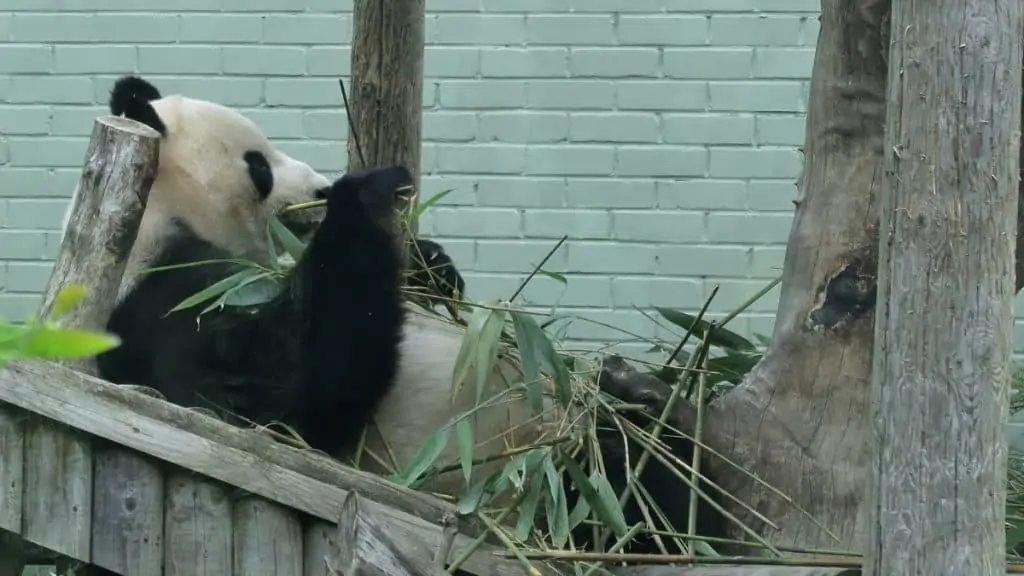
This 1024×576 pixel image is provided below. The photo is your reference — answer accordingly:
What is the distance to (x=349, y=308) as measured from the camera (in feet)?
6.68

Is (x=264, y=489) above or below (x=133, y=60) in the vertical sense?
below

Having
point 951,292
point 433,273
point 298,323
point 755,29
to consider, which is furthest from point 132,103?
point 755,29

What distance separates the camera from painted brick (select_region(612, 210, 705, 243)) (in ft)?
12.4

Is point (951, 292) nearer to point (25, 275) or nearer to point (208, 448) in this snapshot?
point (208, 448)

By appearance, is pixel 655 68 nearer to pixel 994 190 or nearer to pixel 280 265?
pixel 280 265

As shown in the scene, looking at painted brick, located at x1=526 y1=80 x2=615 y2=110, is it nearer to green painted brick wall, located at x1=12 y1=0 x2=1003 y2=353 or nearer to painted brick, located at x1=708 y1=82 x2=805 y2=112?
green painted brick wall, located at x1=12 y1=0 x2=1003 y2=353

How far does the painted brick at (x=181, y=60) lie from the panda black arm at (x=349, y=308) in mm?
2054

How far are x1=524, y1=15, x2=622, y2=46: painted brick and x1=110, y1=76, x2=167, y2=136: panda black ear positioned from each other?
5.74 feet

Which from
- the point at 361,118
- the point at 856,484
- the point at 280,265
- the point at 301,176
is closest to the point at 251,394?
the point at 280,265

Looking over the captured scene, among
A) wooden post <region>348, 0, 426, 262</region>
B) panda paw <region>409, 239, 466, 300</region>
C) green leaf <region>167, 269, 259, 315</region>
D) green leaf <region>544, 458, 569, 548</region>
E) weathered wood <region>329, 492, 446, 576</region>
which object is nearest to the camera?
weathered wood <region>329, 492, 446, 576</region>

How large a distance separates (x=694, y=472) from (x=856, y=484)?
276mm

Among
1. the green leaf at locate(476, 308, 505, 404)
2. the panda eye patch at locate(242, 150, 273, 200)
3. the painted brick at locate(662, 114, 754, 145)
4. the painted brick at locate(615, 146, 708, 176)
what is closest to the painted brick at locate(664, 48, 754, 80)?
the painted brick at locate(662, 114, 754, 145)

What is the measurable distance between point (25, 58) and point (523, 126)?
1.69 metres

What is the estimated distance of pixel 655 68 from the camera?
377 cm
